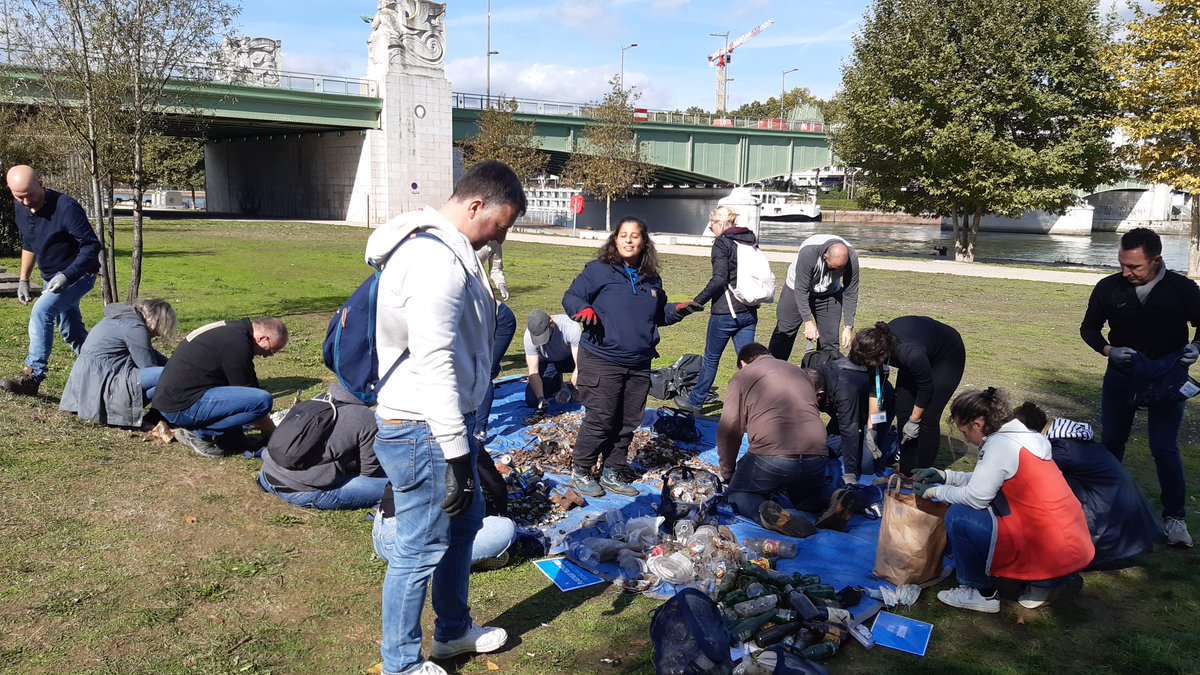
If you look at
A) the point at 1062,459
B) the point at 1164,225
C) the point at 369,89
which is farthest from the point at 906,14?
the point at 1164,225

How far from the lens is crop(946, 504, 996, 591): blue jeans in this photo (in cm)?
402

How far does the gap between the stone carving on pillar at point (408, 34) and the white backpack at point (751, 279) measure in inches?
1452

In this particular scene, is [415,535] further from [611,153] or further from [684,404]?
[611,153]

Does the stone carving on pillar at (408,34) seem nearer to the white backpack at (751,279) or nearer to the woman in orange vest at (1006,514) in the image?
the white backpack at (751,279)

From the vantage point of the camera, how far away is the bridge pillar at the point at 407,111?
40.2m

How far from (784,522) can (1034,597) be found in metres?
1.33

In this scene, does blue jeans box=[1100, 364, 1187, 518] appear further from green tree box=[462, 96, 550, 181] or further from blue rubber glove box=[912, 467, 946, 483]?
green tree box=[462, 96, 550, 181]

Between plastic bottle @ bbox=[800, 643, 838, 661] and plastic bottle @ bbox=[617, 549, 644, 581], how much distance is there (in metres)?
1.00

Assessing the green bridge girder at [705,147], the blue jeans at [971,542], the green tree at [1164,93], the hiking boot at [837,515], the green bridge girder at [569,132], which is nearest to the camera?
the blue jeans at [971,542]

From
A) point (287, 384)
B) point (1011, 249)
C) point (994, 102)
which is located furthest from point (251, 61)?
point (287, 384)

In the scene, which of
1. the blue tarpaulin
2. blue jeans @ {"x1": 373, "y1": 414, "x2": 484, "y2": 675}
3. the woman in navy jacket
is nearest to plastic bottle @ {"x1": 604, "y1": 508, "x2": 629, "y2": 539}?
the blue tarpaulin

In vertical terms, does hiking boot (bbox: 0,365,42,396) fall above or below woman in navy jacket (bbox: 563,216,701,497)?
below

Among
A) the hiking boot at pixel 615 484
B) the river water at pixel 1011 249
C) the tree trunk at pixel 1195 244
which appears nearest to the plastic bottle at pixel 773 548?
the hiking boot at pixel 615 484

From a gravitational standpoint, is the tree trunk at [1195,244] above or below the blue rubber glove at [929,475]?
above
